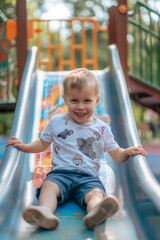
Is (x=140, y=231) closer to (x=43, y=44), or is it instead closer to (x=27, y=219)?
(x=27, y=219)

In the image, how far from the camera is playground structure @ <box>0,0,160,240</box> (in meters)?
1.91

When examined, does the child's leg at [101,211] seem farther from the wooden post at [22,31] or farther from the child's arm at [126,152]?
the wooden post at [22,31]

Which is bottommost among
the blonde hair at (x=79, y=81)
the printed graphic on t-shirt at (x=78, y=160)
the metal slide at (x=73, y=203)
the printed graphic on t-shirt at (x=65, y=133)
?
the metal slide at (x=73, y=203)

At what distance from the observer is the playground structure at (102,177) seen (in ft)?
6.27

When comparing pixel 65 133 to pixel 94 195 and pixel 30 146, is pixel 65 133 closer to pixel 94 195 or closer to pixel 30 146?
pixel 30 146

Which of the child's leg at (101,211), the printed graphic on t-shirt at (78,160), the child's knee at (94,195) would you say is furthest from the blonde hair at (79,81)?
the child's leg at (101,211)

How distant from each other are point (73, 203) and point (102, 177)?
0.52 m

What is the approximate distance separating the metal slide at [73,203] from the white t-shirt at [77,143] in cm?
24

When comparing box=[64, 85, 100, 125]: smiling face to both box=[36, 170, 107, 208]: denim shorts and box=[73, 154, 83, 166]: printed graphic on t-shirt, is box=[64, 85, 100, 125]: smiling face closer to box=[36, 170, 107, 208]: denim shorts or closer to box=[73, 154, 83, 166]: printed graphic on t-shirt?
box=[73, 154, 83, 166]: printed graphic on t-shirt

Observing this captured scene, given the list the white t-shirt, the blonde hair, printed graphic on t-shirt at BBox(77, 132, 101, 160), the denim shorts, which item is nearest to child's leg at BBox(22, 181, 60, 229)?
the denim shorts

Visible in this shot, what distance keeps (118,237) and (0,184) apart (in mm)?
732

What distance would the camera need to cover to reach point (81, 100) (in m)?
2.42

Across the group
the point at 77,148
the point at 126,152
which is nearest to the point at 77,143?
the point at 77,148

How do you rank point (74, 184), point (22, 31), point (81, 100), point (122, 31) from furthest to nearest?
point (122, 31) → point (22, 31) → point (81, 100) → point (74, 184)
